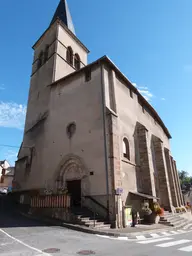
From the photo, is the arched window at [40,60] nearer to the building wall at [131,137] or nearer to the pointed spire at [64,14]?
the pointed spire at [64,14]

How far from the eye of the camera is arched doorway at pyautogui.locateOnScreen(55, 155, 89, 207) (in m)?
13.2

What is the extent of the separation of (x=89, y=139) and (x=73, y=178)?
313 centimetres

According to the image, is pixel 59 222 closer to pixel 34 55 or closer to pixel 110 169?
pixel 110 169

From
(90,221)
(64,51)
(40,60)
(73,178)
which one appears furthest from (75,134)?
(40,60)

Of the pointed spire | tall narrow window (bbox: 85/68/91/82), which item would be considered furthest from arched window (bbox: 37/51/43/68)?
tall narrow window (bbox: 85/68/91/82)

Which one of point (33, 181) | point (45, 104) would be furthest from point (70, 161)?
point (45, 104)

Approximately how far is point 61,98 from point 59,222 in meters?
10.6

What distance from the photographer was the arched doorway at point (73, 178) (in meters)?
13.2

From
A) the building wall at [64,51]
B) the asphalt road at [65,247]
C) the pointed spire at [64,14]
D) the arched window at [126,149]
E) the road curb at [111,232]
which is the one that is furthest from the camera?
the pointed spire at [64,14]

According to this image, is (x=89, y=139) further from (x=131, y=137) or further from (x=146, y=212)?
(x=146, y=212)

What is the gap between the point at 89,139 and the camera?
13.8 metres

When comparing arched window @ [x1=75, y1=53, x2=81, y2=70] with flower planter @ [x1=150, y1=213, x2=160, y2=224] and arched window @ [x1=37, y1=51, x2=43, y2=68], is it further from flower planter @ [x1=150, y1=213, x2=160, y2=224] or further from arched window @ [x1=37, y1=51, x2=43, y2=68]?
flower planter @ [x1=150, y1=213, x2=160, y2=224]

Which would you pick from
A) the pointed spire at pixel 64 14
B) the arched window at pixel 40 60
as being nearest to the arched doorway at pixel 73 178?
the arched window at pixel 40 60

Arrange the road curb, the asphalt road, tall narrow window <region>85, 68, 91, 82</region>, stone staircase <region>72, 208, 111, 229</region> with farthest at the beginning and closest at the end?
1. tall narrow window <region>85, 68, 91, 82</region>
2. stone staircase <region>72, 208, 111, 229</region>
3. the road curb
4. the asphalt road
